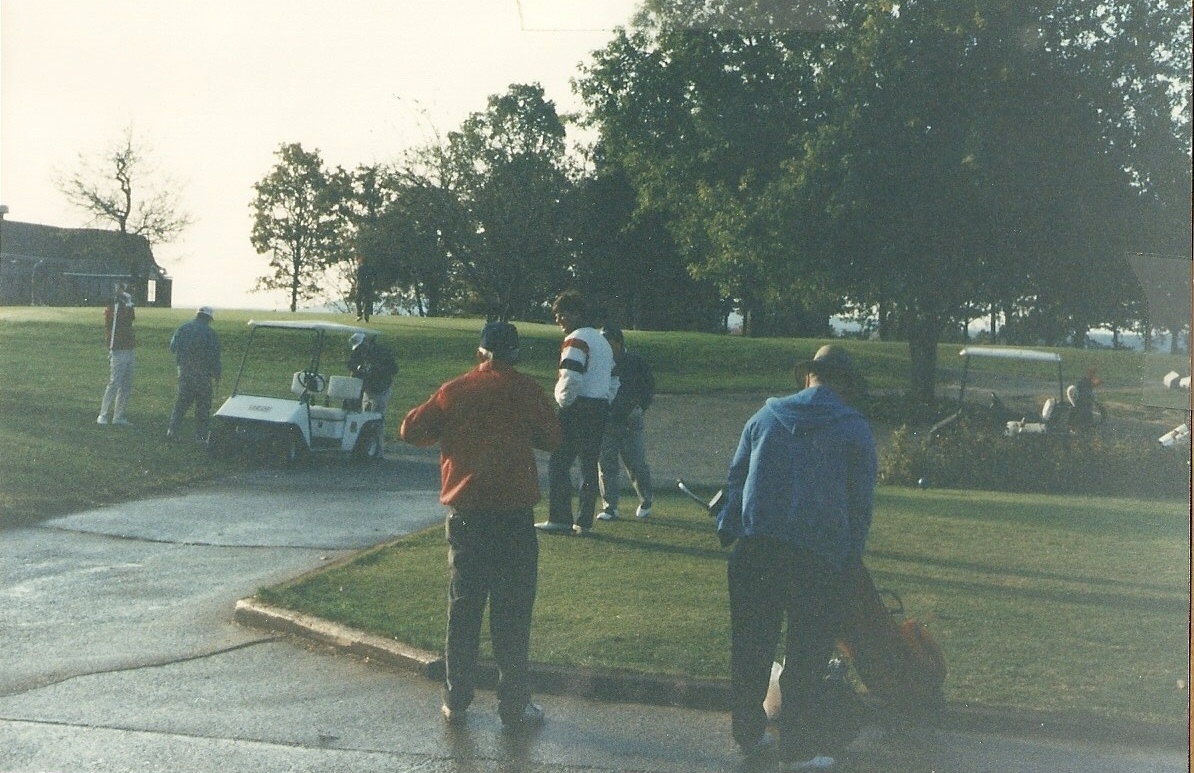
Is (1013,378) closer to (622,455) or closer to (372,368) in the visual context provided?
(372,368)

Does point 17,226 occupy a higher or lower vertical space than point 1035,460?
higher

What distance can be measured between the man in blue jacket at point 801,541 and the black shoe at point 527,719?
3.64 feet

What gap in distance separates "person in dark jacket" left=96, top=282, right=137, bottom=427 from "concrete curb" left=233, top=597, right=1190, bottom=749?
1172 centimetres

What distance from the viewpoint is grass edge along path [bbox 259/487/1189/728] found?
266 inches

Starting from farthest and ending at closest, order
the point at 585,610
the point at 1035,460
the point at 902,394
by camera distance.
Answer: the point at 902,394, the point at 1035,460, the point at 585,610

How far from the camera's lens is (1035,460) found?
1698cm

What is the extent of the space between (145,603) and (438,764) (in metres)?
4.08

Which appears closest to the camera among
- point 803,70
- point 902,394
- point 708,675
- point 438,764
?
point 438,764

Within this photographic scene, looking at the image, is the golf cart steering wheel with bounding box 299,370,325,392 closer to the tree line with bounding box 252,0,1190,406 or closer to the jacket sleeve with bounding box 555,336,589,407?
the tree line with bounding box 252,0,1190,406

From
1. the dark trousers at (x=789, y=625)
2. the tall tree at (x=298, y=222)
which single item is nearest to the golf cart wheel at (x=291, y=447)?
the dark trousers at (x=789, y=625)

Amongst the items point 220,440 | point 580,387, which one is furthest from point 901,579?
point 220,440

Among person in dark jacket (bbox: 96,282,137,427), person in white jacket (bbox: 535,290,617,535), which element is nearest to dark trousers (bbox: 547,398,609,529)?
person in white jacket (bbox: 535,290,617,535)

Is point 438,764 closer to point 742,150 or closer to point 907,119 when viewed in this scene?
point 907,119

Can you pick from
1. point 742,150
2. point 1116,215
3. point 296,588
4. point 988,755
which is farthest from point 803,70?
point 988,755
